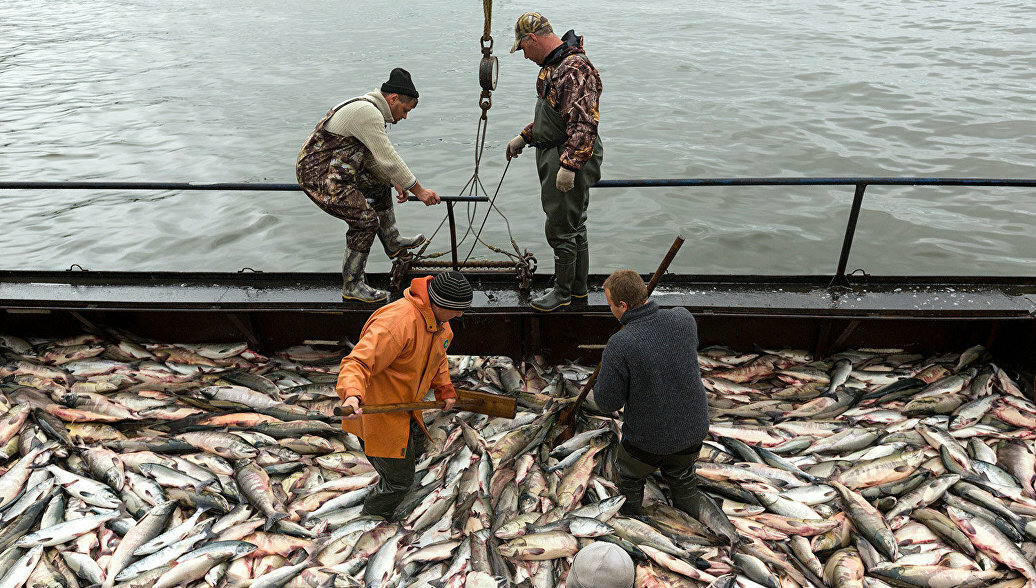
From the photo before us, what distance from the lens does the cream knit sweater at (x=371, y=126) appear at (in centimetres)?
480

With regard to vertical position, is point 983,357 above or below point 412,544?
above

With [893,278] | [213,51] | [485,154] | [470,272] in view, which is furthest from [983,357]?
[213,51]

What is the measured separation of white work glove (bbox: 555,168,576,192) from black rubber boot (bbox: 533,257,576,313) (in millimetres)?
823

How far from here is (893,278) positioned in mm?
5754

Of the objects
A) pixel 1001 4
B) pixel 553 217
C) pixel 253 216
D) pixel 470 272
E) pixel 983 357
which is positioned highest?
pixel 1001 4

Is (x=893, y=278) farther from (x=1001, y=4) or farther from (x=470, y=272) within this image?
(x=1001, y=4)

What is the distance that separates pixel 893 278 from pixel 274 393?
533cm

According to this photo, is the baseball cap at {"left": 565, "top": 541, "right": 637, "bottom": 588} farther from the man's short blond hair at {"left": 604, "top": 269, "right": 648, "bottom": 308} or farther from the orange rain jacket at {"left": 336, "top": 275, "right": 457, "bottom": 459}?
the orange rain jacket at {"left": 336, "top": 275, "right": 457, "bottom": 459}

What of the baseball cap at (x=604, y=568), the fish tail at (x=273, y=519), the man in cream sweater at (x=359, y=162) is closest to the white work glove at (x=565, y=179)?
the man in cream sweater at (x=359, y=162)

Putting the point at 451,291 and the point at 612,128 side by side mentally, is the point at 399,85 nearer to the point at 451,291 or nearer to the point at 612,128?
the point at 451,291

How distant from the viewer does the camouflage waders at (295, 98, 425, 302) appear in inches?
197

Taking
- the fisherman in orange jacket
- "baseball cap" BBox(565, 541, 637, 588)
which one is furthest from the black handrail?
"baseball cap" BBox(565, 541, 637, 588)

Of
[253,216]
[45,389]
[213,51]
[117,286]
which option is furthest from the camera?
[213,51]

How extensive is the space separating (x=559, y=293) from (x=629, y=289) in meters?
1.82
